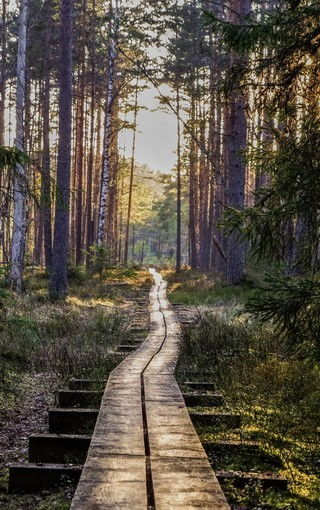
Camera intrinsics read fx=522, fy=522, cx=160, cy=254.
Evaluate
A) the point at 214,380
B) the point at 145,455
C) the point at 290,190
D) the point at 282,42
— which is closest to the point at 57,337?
the point at 214,380

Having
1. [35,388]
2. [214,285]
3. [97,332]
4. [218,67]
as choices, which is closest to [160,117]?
[218,67]

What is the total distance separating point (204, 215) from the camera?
42625 millimetres

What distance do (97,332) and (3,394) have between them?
13.5 feet

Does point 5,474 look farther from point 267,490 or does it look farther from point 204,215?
point 204,215

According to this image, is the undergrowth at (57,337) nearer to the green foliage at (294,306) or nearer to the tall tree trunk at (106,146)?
the green foliage at (294,306)

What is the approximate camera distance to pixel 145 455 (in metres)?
4.12

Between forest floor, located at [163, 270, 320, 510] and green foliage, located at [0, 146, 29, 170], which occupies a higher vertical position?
green foliage, located at [0, 146, 29, 170]

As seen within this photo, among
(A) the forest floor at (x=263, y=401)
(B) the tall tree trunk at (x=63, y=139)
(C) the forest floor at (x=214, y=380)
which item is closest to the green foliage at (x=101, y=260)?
(B) the tall tree trunk at (x=63, y=139)

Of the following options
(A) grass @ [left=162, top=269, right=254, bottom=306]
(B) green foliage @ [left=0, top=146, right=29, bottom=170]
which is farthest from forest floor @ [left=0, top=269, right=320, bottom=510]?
(B) green foliage @ [left=0, top=146, right=29, bottom=170]

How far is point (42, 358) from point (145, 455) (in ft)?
16.8

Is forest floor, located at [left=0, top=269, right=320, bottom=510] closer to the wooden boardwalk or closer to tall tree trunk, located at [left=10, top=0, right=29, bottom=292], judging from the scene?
the wooden boardwalk

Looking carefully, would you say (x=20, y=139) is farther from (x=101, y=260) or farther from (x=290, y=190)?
(x=290, y=190)

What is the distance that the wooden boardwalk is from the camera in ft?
10.7

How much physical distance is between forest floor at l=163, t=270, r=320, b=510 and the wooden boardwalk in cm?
34
